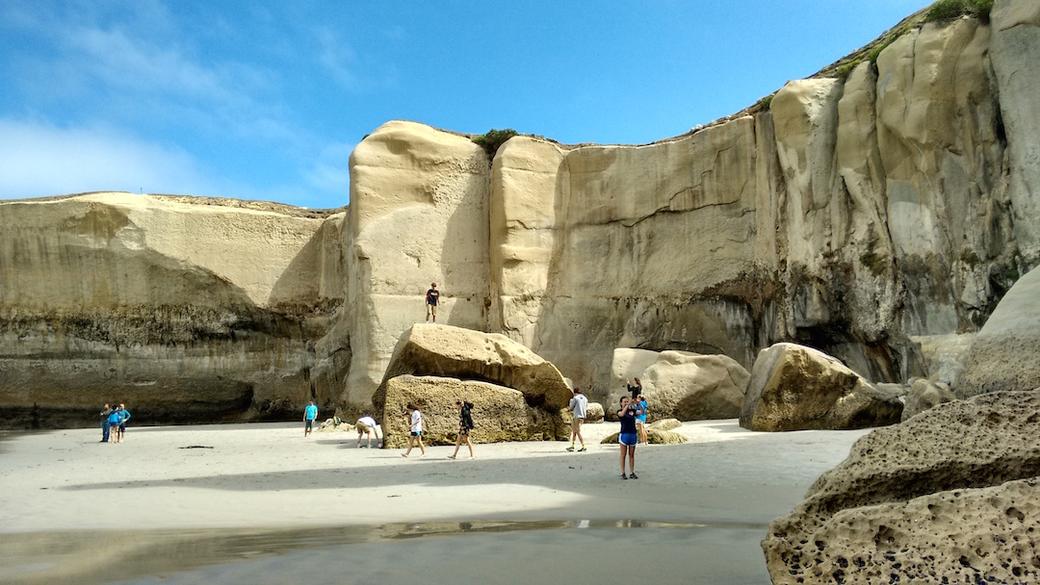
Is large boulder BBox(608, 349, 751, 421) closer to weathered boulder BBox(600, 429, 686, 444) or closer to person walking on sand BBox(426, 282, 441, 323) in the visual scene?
weathered boulder BBox(600, 429, 686, 444)

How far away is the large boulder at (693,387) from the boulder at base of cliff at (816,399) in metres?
3.70

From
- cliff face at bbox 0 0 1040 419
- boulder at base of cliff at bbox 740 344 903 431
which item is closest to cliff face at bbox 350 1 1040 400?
cliff face at bbox 0 0 1040 419

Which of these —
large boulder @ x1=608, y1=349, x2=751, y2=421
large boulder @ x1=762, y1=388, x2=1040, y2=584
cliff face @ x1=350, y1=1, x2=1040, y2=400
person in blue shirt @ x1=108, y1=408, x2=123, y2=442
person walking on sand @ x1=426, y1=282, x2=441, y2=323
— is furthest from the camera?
person walking on sand @ x1=426, y1=282, x2=441, y2=323

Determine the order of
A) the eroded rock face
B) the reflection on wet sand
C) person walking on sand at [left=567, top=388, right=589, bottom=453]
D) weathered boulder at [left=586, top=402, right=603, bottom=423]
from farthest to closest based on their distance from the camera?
1. the eroded rock face
2. weathered boulder at [left=586, top=402, right=603, bottom=423]
3. person walking on sand at [left=567, top=388, right=589, bottom=453]
4. the reflection on wet sand

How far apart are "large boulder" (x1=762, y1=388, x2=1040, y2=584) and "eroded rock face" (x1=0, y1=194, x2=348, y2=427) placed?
78.3ft

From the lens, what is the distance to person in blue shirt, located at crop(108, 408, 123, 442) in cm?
1906

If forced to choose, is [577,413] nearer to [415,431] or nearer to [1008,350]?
[415,431]

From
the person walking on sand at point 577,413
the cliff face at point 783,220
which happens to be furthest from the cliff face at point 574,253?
the person walking on sand at point 577,413

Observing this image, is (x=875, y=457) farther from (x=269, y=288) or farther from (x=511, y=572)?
(x=269, y=288)

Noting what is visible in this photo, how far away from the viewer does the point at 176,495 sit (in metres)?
8.77

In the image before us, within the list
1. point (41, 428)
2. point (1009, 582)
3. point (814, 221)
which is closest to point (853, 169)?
point (814, 221)

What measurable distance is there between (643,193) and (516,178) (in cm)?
380

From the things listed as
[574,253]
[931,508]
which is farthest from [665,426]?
[574,253]

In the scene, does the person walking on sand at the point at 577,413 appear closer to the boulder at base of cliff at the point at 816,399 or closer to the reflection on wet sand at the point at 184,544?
the boulder at base of cliff at the point at 816,399
